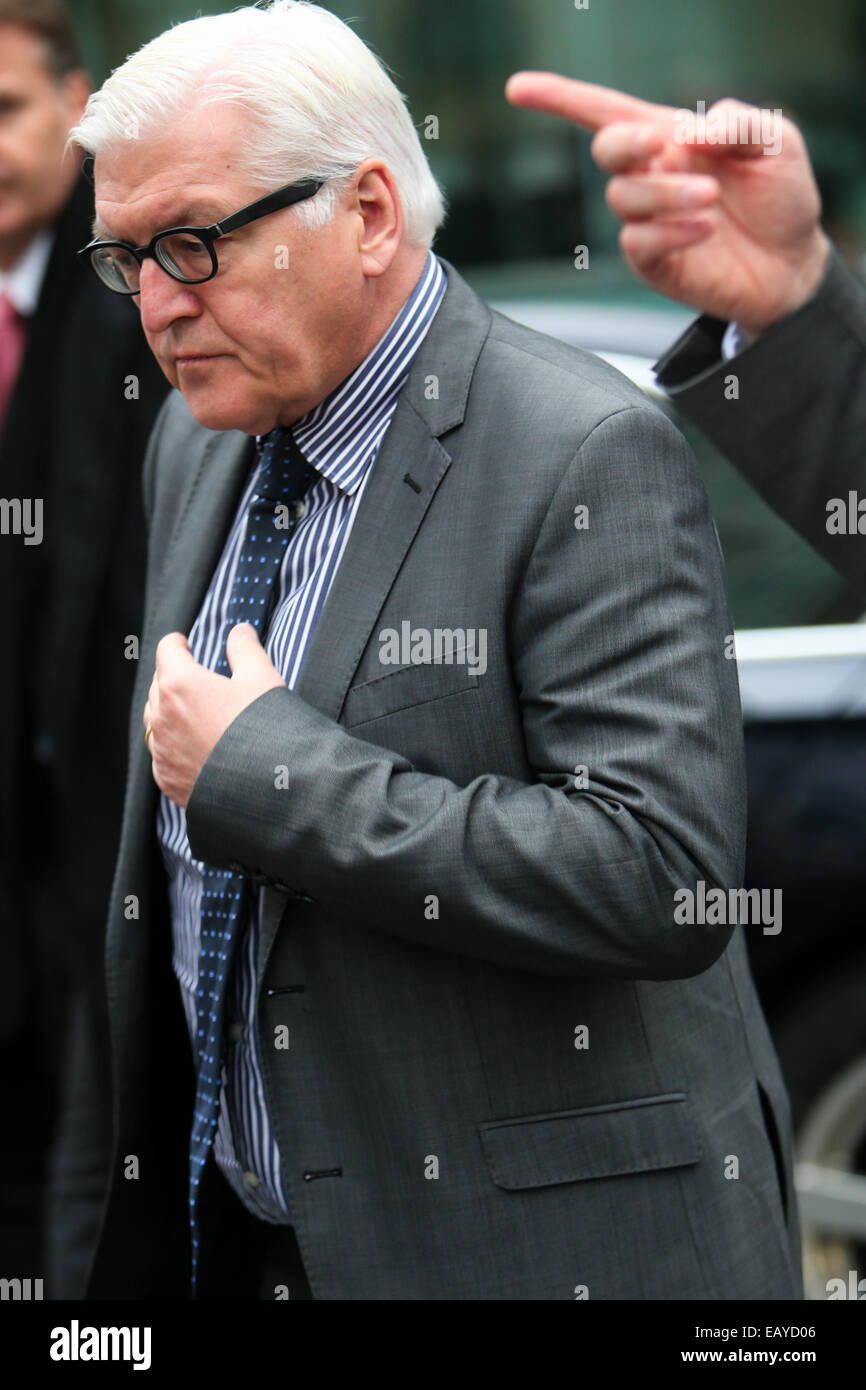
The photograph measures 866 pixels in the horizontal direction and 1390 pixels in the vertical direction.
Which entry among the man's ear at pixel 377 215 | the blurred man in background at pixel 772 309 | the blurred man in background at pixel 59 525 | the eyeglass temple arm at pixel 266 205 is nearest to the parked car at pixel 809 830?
the blurred man in background at pixel 59 525

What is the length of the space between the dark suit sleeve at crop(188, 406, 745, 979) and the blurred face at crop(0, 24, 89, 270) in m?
1.80

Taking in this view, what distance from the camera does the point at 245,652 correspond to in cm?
181

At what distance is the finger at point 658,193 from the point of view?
6.10 ft

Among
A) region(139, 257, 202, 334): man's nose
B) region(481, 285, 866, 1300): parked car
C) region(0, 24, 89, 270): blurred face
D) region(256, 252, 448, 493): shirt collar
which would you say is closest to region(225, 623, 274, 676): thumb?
region(256, 252, 448, 493): shirt collar

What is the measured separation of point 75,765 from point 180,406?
0.80 metres

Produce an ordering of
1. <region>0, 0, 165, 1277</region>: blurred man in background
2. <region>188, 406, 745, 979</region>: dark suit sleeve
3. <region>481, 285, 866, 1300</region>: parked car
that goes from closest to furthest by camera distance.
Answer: <region>188, 406, 745, 979</region>: dark suit sleeve, <region>0, 0, 165, 1277</region>: blurred man in background, <region>481, 285, 866, 1300</region>: parked car

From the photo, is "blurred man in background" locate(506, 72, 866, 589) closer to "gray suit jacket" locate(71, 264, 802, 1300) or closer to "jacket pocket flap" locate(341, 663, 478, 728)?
"gray suit jacket" locate(71, 264, 802, 1300)

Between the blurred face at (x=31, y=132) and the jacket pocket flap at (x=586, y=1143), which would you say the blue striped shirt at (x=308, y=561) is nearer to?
the jacket pocket flap at (x=586, y=1143)

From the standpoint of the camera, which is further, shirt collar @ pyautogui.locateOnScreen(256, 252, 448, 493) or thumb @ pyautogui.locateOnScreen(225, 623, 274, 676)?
shirt collar @ pyautogui.locateOnScreen(256, 252, 448, 493)

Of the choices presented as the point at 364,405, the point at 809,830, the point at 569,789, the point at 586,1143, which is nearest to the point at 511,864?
the point at 569,789

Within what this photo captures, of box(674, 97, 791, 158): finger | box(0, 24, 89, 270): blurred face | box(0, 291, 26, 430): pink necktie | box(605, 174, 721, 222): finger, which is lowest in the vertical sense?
box(605, 174, 721, 222): finger

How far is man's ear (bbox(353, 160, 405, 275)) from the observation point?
182cm

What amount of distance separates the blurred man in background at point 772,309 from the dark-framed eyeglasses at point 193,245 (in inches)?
14.5

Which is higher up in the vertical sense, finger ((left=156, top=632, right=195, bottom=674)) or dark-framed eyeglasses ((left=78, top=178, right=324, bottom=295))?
dark-framed eyeglasses ((left=78, top=178, right=324, bottom=295))
